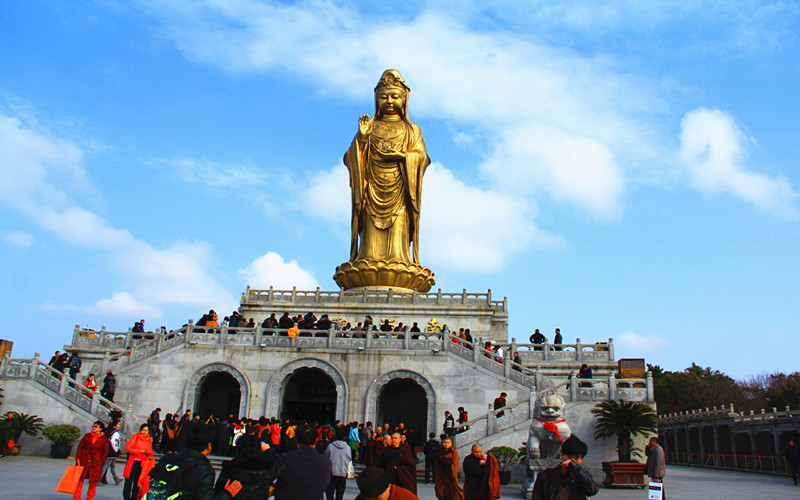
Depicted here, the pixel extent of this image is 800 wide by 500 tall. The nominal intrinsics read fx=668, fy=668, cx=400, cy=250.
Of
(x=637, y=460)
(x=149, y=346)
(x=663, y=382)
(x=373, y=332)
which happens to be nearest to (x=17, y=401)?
(x=149, y=346)

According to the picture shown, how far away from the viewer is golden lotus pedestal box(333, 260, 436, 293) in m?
28.5

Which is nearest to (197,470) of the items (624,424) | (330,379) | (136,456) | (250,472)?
(250,472)

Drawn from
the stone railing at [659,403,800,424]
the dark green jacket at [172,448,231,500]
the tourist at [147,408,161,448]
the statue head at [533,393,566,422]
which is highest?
the stone railing at [659,403,800,424]

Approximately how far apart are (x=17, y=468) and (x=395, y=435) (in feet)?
31.6

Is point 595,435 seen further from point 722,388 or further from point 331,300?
point 722,388

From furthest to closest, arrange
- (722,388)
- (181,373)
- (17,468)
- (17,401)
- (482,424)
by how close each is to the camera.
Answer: (722,388) → (181,373) → (17,401) → (482,424) → (17,468)

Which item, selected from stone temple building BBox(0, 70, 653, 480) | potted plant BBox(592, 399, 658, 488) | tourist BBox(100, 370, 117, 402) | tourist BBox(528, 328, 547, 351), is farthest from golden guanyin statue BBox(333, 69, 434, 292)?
potted plant BBox(592, 399, 658, 488)

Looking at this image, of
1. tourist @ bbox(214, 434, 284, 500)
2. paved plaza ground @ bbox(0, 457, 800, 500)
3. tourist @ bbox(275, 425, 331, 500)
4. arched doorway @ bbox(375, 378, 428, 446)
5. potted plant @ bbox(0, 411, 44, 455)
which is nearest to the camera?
tourist @ bbox(214, 434, 284, 500)

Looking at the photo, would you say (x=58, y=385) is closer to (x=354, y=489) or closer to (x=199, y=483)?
(x=354, y=489)

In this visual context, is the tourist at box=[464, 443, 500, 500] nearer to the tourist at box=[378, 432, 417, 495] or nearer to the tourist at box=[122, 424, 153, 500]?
the tourist at box=[378, 432, 417, 495]

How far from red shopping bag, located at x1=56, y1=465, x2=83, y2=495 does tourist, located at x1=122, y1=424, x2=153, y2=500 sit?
0.54m

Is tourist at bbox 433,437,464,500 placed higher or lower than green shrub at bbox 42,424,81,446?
lower

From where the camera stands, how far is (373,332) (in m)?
19.5

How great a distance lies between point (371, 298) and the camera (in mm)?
26719
